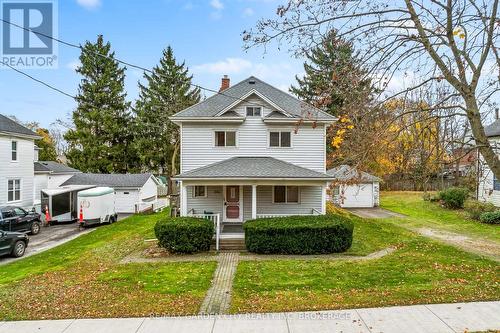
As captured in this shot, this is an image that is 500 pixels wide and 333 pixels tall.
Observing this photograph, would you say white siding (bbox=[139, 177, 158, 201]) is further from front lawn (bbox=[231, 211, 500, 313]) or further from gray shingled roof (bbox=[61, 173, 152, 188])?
front lawn (bbox=[231, 211, 500, 313])

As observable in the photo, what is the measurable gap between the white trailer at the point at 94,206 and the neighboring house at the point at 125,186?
5.72 metres

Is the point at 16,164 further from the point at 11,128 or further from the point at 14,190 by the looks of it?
the point at 11,128

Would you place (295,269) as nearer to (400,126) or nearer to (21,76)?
(400,126)

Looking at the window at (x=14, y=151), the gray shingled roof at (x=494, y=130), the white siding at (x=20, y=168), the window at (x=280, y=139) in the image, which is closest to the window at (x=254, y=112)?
the window at (x=280, y=139)

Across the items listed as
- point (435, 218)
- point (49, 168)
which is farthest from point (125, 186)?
point (435, 218)

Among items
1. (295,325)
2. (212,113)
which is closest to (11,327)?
(295,325)

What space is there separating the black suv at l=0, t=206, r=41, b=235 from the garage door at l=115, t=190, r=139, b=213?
9.78m

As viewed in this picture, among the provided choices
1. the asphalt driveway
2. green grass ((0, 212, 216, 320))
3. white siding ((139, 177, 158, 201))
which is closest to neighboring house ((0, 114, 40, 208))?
the asphalt driveway

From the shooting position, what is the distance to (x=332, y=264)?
37.0 feet

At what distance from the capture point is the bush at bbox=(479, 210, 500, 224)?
19.7 meters

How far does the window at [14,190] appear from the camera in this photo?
2264 centimetres

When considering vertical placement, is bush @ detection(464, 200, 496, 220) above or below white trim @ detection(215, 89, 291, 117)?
below

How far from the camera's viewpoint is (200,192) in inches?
685

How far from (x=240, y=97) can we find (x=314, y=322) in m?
13.1
